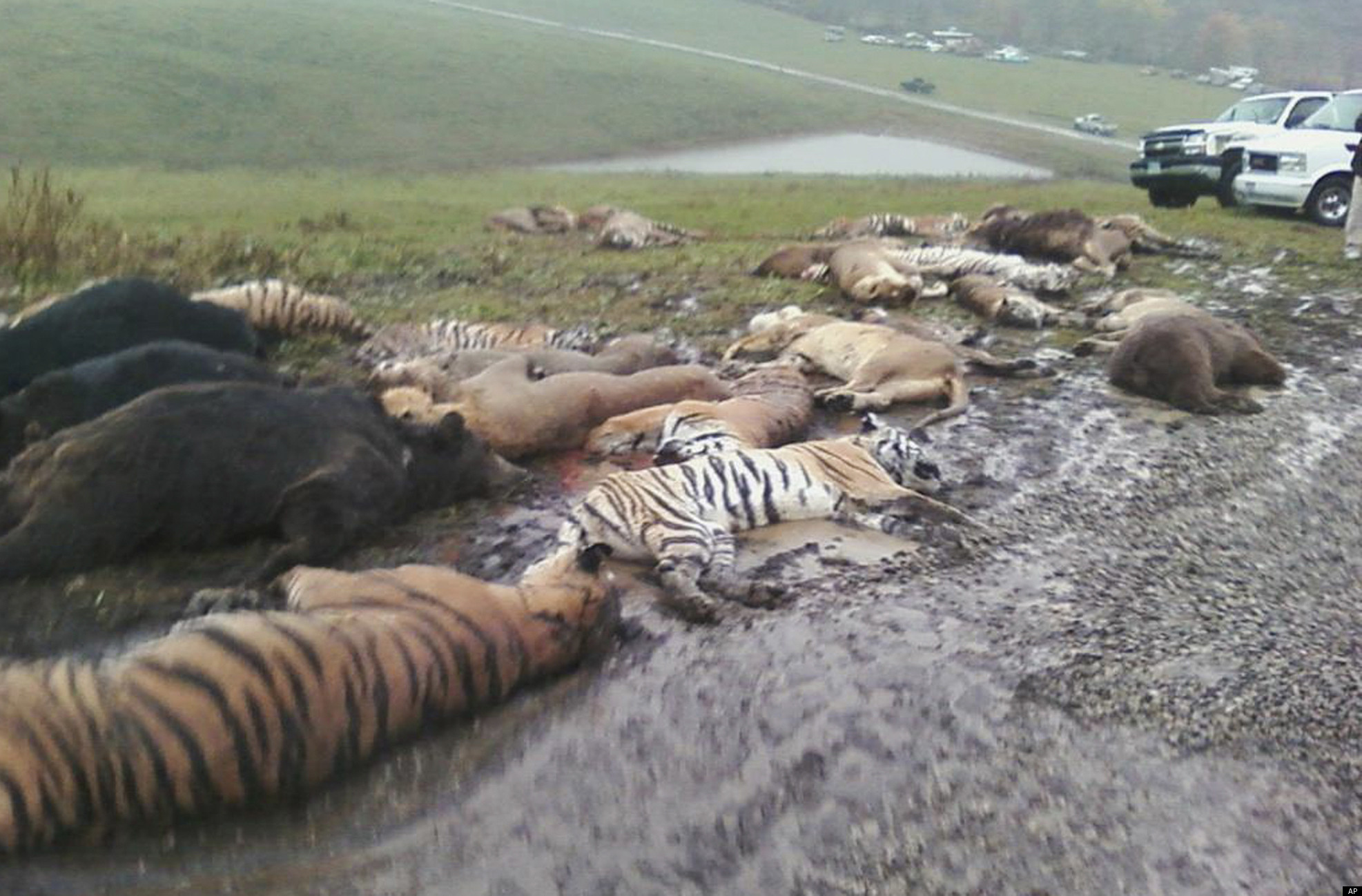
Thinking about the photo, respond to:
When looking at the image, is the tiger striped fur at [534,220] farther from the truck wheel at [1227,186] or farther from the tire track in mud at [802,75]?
the tire track in mud at [802,75]

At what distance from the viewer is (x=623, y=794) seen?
11.7ft

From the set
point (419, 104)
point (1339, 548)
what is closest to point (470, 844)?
point (1339, 548)

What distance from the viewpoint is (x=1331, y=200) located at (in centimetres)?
1766

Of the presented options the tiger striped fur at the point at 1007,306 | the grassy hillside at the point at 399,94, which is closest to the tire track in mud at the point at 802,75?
A: the grassy hillside at the point at 399,94

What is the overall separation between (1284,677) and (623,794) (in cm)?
253

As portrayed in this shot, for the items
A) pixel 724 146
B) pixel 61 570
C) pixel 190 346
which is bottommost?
pixel 724 146

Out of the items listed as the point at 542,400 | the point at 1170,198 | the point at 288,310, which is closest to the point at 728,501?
the point at 542,400

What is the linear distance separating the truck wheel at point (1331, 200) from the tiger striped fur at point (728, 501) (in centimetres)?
1420

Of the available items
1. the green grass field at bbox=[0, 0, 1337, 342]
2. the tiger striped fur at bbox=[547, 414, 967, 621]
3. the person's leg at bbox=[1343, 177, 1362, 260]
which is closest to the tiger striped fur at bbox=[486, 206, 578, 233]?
the green grass field at bbox=[0, 0, 1337, 342]

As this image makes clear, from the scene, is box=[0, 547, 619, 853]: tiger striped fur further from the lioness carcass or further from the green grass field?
the green grass field

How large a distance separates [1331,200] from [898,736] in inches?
669

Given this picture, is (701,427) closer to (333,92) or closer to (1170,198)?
(1170,198)

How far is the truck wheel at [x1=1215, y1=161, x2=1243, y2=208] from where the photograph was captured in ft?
64.5

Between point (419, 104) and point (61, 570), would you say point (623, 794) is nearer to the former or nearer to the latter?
point (61, 570)
